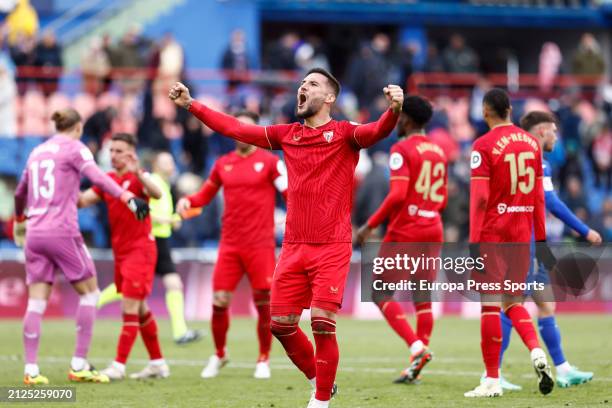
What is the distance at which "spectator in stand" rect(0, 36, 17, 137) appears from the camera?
2514 centimetres

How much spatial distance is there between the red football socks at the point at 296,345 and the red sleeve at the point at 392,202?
221 cm

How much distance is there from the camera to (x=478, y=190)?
421 inches

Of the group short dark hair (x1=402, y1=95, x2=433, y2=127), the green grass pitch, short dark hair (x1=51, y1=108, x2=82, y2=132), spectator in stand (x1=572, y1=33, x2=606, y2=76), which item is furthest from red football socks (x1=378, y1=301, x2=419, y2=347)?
spectator in stand (x1=572, y1=33, x2=606, y2=76)

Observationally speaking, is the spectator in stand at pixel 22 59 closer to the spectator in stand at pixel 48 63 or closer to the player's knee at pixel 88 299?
the spectator in stand at pixel 48 63

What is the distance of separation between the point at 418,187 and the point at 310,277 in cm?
318

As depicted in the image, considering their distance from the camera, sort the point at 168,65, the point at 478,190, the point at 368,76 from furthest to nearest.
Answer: the point at 368,76, the point at 168,65, the point at 478,190

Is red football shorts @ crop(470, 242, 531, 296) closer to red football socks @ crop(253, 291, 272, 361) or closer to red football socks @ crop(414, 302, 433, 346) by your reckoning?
red football socks @ crop(414, 302, 433, 346)

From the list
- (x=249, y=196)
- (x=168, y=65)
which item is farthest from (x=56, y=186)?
(x=168, y=65)

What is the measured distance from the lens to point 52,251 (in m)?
11.7

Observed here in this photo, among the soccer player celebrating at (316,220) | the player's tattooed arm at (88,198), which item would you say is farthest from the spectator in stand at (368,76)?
the soccer player celebrating at (316,220)

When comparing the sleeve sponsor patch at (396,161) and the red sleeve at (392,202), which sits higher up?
the sleeve sponsor patch at (396,161)

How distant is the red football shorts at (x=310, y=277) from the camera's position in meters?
9.41

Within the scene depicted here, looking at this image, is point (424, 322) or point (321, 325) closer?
point (321, 325)

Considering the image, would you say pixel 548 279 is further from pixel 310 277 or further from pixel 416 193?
pixel 310 277
